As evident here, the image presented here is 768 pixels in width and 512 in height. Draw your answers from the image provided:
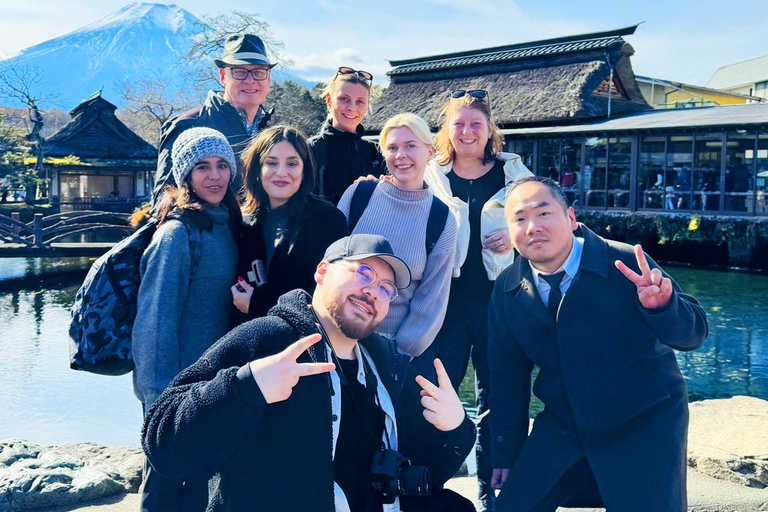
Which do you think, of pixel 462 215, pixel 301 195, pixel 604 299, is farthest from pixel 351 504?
pixel 462 215

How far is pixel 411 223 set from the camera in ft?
9.30

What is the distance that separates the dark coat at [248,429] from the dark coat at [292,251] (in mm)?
679

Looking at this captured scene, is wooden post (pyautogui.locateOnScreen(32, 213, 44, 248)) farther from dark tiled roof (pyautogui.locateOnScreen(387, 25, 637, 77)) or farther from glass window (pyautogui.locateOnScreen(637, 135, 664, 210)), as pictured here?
dark tiled roof (pyautogui.locateOnScreen(387, 25, 637, 77))

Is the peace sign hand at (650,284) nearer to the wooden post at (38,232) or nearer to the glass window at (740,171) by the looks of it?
Result: the wooden post at (38,232)

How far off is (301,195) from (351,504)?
3.95 ft

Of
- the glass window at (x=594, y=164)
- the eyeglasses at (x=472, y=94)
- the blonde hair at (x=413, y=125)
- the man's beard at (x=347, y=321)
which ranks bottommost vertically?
the man's beard at (x=347, y=321)

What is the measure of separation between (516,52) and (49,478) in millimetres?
24426

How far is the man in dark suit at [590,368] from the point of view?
2.19m

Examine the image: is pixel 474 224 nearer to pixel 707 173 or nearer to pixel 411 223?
pixel 411 223

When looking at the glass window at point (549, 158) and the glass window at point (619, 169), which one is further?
the glass window at point (549, 158)

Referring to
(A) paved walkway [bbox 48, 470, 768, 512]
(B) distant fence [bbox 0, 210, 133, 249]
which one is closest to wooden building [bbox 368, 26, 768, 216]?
(B) distant fence [bbox 0, 210, 133, 249]

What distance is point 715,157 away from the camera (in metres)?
18.8

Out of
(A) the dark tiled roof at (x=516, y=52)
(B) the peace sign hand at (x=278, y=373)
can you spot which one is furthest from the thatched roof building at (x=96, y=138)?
(B) the peace sign hand at (x=278, y=373)

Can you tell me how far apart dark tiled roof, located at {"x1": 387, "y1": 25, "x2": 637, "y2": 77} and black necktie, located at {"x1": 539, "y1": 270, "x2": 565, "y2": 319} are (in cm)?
2208
